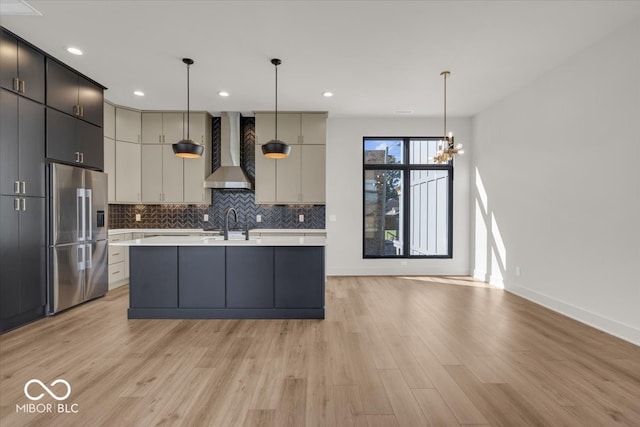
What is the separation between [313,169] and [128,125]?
341 centimetres

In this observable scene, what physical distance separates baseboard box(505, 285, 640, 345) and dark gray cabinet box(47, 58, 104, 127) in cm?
678

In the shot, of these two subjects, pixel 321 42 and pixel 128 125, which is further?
pixel 128 125

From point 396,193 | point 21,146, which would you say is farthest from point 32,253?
point 396,193

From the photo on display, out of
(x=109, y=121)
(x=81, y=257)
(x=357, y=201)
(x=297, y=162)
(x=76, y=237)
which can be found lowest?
(x=81, y=257)

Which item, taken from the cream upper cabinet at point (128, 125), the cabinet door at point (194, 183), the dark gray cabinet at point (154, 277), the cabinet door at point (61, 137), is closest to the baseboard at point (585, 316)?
the dark gray cabinet at point (154, 277)

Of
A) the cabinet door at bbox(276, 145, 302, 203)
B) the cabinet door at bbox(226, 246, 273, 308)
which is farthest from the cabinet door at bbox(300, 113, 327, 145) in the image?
the cabinet door at bbox(226, 246, 273, 308)

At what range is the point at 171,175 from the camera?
5.54 metres

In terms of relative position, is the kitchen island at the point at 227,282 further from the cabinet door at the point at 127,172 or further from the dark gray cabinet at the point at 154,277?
the cabinet door at the point at 127,172

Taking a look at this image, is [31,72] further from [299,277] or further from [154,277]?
[299,277]

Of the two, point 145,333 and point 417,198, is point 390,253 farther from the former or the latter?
point 145,333

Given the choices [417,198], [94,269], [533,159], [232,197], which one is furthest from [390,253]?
[94,269]

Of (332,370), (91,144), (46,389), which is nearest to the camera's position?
(46,389)

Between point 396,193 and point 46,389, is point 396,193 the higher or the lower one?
the higher one

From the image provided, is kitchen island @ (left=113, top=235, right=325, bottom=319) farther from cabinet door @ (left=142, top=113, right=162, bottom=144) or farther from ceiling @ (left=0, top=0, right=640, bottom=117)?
cabinet door @ (left=142, top=113, right=162, bottom=144)
